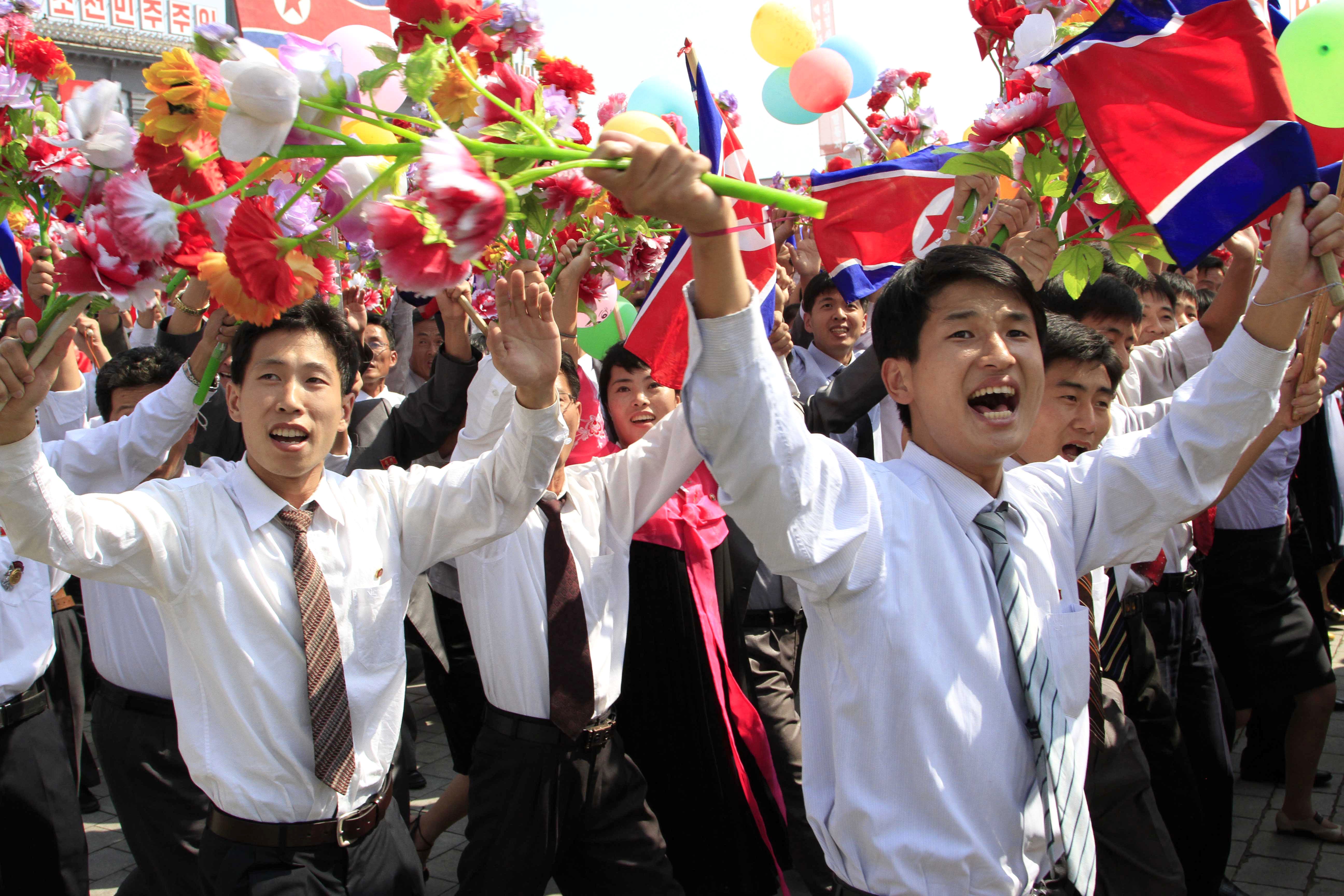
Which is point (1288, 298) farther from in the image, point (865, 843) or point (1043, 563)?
point (865, 843)

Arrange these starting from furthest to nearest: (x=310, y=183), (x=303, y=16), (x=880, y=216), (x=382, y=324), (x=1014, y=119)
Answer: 1. (x=382, y=324)
2. (x=303, y=16)
3. (x=880, y=216)
4. (x=1014, y=119)
5. (x=310, y=183)

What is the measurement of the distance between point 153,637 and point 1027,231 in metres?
2.83

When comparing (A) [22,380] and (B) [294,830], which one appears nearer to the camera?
(A) [22,380]

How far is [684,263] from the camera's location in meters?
2.83

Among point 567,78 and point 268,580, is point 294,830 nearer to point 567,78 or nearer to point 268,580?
point 268,580

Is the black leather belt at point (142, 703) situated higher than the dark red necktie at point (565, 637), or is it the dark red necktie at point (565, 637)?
the dark red necktie at point (565, 637)

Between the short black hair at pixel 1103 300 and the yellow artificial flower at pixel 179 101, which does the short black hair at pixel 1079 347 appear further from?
the yellow artificial flower at pixel 179 101

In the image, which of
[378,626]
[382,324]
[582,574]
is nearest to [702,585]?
[582,574]

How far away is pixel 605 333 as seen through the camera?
4.40m

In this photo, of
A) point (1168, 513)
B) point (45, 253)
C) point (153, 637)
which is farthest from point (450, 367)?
point (1168, 513)

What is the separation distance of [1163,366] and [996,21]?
4.99 ft

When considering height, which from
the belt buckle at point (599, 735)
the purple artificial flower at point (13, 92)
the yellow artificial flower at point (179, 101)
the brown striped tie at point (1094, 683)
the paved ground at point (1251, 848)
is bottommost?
the paved ground at point (1251, 848)

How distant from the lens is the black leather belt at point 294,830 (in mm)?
2211

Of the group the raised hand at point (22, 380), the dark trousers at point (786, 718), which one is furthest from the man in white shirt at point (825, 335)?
the raised hand at point (22, 380)
